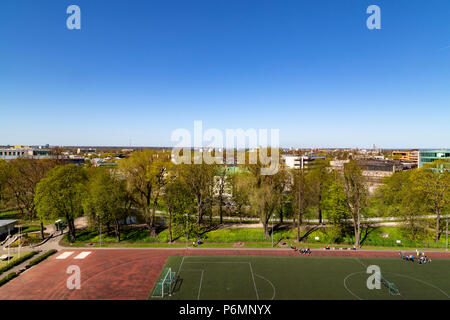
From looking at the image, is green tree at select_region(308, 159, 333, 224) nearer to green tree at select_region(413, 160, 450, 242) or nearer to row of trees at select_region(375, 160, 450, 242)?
row of trees at select_region(375, 160, 450, 242)

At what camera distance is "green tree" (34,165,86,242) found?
135 feet

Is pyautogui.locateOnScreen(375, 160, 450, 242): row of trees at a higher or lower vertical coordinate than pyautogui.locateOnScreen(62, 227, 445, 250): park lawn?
higher

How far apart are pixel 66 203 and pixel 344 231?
46391mm

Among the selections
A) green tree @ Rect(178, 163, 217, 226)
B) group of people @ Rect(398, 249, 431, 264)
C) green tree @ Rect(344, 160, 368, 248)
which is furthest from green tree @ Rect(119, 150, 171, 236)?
group of people @ Rect(398, 249, 431, 264)

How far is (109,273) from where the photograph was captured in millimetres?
31438

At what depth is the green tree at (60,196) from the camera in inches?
1623

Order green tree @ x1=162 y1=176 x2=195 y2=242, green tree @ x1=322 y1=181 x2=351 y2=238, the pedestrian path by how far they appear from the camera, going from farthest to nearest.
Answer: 1. green tree @ x1=162 y1=176 x2=195 y2=242
2. green tree @ x1=322 y1=181 x2=351 y2=238
3. the pedestrian path

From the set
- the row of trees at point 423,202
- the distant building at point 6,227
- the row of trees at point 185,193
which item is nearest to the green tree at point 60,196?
the row of trees at point 185,193

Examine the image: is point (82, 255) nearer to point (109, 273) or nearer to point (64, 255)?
point (64, 255)

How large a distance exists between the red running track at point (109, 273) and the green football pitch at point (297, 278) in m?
1.70

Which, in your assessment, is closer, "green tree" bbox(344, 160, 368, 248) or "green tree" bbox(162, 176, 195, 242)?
"green tree" bbox(344, 160, 368, 248)

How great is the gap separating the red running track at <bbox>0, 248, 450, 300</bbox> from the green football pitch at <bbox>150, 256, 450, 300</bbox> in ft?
5.58
